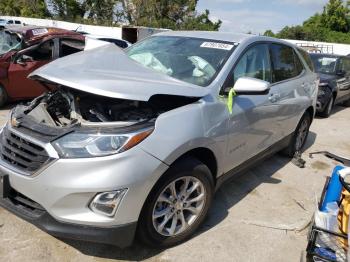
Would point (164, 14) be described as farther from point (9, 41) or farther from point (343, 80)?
point (9, 41)

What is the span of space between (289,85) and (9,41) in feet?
18.1

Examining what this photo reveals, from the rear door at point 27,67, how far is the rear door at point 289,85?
4394 millimetres

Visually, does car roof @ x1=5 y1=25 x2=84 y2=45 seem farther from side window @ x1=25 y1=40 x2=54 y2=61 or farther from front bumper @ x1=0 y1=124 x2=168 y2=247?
front bumper @ x1=0 y1=124 x2=168 y2=247

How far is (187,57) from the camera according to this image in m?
3.77

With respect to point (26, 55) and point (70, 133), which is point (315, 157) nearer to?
point (70, 133)

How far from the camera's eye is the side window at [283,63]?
4.56 meters

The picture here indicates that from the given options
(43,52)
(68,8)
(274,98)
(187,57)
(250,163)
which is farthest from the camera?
(68,8)

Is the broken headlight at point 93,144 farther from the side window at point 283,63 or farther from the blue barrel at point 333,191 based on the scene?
the side window at point 283,63

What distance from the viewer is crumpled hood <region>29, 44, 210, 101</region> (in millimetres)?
2781

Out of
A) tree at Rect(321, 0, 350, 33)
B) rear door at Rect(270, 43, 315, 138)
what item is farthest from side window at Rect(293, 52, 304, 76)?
tree at Rect(321, 0, 350, 33)

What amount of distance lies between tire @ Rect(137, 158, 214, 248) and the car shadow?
0.50 ft

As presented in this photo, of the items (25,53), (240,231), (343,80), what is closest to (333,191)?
(240,231)

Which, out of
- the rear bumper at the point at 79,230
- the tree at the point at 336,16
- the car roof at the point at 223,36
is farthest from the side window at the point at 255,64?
the tree at the point at 336,16

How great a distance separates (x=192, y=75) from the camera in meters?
3.54
